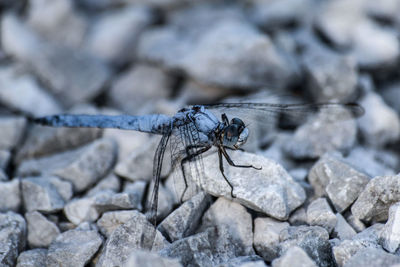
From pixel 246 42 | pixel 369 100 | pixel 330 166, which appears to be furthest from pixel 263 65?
pixel 330 166

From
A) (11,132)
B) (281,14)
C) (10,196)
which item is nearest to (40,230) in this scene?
(10,196)

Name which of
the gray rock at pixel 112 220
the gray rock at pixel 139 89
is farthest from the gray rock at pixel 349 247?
the gray rock at pixel 139 89

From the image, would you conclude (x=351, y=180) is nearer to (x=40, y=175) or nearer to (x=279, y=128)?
(x=279, y=128)

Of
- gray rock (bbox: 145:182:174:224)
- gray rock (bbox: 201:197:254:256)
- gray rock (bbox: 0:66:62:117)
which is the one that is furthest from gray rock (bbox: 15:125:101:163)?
gray rock (bbox: 201:197:254:256)

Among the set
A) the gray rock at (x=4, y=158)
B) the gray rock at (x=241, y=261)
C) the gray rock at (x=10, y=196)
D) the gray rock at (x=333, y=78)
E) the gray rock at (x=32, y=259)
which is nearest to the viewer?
the gray rock at (x=241, y=261)

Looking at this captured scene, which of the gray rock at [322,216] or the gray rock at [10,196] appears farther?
the gray rock at [10,196]

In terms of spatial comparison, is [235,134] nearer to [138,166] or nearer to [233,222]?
[233,222]

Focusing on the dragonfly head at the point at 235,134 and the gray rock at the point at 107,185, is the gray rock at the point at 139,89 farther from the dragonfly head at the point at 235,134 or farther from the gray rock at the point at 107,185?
the dragonfly head at the point at 235,134

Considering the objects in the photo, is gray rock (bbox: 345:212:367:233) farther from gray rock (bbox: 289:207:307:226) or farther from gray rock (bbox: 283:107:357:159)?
gray rock (bbox: 283:107:357:159)
